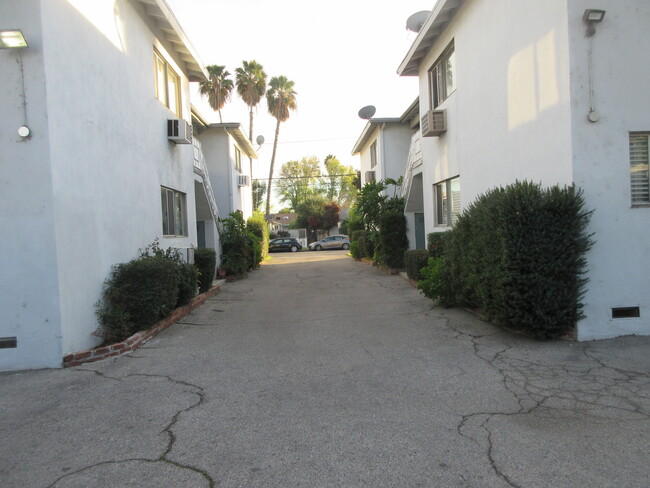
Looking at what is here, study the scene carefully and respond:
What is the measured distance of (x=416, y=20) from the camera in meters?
13.6

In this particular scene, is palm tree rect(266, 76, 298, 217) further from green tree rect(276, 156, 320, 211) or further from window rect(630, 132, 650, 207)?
green tree rect(276, 156, 320, 211)

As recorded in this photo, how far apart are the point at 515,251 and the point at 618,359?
1.76 m

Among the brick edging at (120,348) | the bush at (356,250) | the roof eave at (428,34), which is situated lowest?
the brick edging at (120,348)

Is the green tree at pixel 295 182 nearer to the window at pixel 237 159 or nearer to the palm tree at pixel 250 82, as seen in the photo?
the palm tree at pixel 250 82

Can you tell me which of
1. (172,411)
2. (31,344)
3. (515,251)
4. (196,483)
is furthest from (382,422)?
(31,344)

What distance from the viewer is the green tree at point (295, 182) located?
6762 cm

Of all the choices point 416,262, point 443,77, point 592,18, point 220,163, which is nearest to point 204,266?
point 416,262

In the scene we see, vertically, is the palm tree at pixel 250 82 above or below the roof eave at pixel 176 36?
above

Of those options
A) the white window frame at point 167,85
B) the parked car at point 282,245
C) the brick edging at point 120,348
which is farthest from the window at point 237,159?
the parked car at point 282,245

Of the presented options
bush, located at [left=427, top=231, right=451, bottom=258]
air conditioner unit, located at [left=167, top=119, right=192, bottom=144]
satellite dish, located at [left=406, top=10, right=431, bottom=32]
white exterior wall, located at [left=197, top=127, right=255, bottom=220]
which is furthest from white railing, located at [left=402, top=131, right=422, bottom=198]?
white exterior wall, located at [left=197, top=127, right=255, bottom=220]

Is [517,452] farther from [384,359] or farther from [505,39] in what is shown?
[505,39]

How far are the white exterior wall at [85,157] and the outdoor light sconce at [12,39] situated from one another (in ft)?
0.67

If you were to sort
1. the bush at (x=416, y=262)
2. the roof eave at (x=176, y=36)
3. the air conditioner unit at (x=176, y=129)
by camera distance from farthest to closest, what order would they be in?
1. the bush at (x=416, y=262)
2. the air conditioner unit at (x=176, y=129)
3. the roof eave at (x=176, y=36)

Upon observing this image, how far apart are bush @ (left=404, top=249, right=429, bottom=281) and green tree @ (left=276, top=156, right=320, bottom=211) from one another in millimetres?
54371
